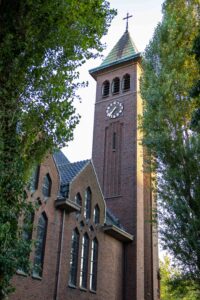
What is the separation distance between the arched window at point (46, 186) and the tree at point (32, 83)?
706cm

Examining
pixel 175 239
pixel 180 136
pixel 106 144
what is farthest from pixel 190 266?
pixel 106 144

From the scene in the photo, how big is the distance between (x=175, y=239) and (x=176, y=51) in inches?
277

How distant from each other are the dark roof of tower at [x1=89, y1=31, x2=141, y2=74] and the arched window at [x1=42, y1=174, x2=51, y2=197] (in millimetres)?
16294

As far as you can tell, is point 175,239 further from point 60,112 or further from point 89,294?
point 89,294

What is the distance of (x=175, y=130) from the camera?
46.9 ft

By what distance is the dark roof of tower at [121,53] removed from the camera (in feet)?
103

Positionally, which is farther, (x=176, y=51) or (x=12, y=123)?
(x=176, y=51)

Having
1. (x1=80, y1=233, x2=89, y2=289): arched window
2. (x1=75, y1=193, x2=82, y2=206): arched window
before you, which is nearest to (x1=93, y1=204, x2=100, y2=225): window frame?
(x1=80, y1=233, x2=89, y2=289): arched window

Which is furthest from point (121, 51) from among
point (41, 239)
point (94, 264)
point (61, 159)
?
point (41, 239)

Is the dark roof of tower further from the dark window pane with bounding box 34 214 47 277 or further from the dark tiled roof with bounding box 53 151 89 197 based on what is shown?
the dark window pane with bounding box 34 214 47 277

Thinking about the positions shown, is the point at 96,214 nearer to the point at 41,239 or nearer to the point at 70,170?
the point at 70,170

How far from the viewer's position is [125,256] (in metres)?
23.4

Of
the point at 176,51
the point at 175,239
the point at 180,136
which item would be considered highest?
the point at 176,51

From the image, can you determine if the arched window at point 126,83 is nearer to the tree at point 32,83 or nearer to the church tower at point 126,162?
the church tower at point 126,162
